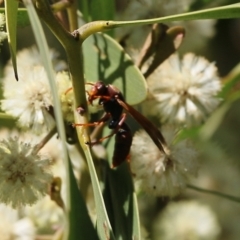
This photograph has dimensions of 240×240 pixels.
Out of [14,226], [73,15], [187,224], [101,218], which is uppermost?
[73,15]

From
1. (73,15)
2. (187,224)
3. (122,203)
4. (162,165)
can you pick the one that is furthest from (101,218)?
(187,224)

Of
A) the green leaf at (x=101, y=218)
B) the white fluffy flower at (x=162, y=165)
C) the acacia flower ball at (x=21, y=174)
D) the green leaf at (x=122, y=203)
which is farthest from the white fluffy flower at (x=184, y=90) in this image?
the green leaf at (x=101, y=218)

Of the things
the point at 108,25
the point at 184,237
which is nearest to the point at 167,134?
the point at 108,25

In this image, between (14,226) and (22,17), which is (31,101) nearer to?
(22,17)

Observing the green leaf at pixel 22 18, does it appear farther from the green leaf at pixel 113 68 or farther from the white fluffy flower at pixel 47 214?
the white fluffy flower at pixel 47 214

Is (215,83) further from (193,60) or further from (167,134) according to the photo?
(167,134)

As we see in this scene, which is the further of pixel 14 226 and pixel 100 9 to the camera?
pixel 14 226

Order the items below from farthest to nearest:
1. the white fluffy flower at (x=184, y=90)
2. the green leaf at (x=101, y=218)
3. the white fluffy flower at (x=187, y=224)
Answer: the white fluffy flower at (x=187, y=224)
the white fluffy flower at (x=184, y=90)
the green leaf at (x=101, y=218)
